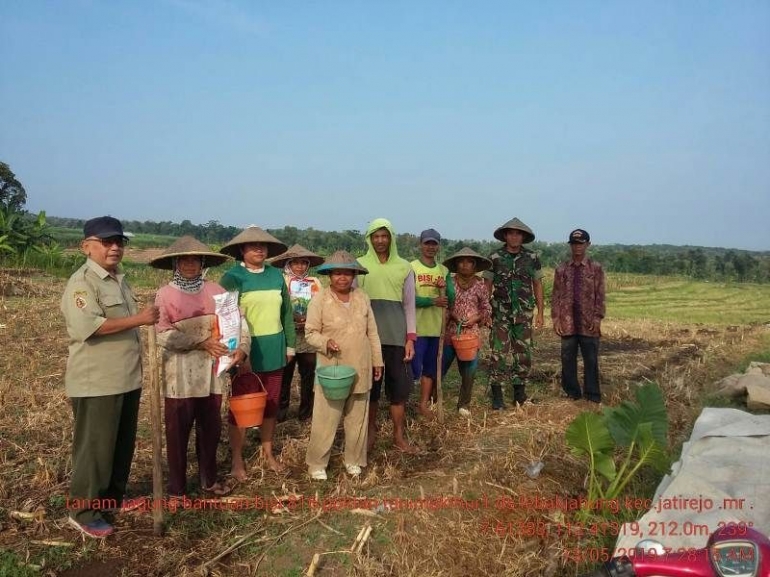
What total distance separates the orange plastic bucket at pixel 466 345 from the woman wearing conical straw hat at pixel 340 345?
1.41 metres

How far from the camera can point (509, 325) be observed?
5785 millimetres

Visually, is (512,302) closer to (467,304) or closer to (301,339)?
(467,304)

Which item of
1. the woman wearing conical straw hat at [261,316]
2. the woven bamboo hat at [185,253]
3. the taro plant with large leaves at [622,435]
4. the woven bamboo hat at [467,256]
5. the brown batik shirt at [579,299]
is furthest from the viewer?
the brown batik shirt at [579,299]

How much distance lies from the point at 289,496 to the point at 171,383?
1.10m

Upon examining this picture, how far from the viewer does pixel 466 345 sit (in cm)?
529

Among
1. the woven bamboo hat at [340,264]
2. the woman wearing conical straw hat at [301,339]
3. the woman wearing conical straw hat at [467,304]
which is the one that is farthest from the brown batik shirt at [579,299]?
the woven bamboo hat at [340,264]

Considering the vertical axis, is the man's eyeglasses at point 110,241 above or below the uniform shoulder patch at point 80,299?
above

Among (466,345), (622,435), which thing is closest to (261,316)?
(466,345)

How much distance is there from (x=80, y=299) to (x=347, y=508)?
2.04 metres

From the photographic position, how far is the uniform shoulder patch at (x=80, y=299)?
3.05 metres

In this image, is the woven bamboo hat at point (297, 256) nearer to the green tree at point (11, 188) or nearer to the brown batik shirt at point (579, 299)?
the brown batik shirt at point (579, 299)

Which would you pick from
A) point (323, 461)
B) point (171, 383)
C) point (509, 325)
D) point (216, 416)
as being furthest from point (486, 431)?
point (171, 383)

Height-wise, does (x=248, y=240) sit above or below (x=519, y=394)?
above

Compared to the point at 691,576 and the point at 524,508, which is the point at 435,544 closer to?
the point at 524,508
